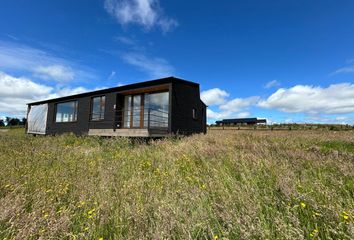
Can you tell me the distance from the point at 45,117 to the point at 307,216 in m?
24.1

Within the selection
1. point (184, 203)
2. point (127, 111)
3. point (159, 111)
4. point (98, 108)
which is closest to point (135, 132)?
point (159, 111)

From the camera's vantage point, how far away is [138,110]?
14.0 meters

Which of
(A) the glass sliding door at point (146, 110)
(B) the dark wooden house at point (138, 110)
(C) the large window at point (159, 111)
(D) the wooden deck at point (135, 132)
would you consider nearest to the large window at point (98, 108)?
(B) the dark wooden house at point (138, 110)

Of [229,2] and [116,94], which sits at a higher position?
[229,2]

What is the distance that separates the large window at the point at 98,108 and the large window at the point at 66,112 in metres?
2.78

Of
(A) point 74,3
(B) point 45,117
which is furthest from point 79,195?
(B) point 45,117

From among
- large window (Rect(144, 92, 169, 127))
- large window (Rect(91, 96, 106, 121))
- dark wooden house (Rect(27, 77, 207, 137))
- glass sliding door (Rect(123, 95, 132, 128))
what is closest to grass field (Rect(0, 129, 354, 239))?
dark wooden house (Rect(27, 77, 207, 137))

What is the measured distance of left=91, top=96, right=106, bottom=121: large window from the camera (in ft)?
50.5

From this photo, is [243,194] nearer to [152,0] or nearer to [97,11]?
[152,0]

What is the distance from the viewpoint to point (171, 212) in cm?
213

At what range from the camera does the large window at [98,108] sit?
1538 cm

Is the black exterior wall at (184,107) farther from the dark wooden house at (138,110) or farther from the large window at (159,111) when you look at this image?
the large window at (159,111)

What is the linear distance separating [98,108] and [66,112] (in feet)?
17.1

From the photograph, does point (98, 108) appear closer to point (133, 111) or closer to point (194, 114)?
point (133, 111)
